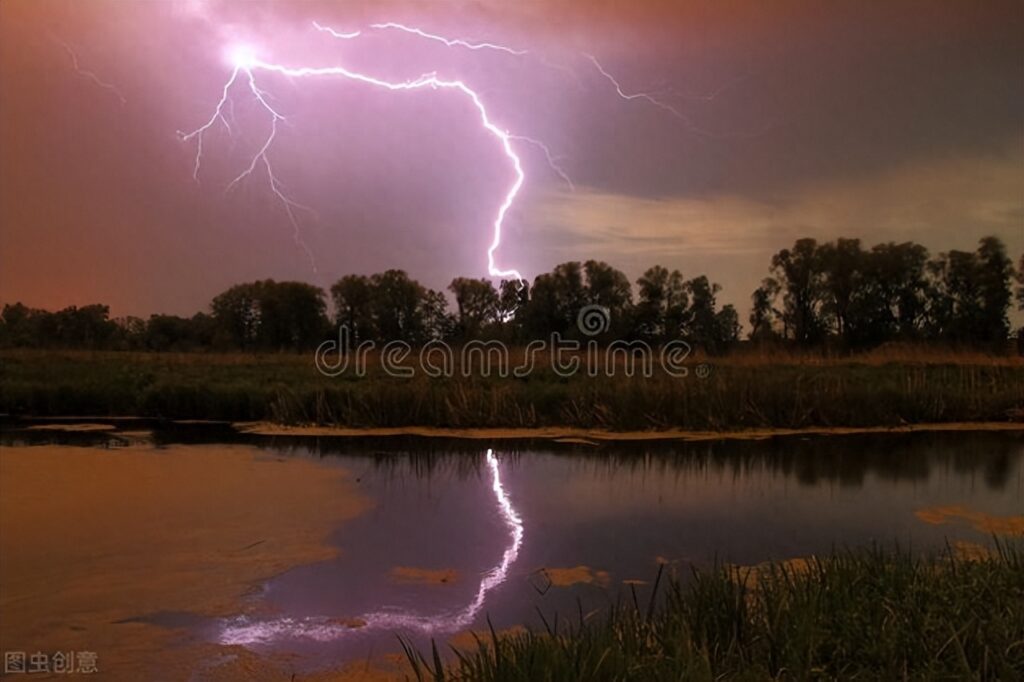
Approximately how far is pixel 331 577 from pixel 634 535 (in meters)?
2.45

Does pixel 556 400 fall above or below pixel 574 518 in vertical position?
above

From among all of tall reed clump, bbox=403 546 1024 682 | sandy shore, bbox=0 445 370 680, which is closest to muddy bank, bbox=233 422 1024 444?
sandy shore, bbox=0 445 370 680

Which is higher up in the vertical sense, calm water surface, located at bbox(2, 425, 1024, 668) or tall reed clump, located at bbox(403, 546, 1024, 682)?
tall reed clump, located at bbox(403, 546, 1024, 682)

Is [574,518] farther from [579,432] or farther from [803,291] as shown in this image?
[803,291]

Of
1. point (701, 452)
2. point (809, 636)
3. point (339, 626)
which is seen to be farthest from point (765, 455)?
point (809, 636)

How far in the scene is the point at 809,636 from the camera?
11.3 feet

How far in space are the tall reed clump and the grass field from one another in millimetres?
8282

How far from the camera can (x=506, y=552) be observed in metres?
6.21

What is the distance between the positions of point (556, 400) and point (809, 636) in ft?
32.5

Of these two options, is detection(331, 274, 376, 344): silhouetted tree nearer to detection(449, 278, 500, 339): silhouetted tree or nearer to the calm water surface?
detection(449, 278, 500, 339): silhouetted tree

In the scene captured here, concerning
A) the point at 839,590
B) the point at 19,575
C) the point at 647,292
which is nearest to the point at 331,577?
the point at 19,575

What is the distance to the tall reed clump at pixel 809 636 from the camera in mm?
3162

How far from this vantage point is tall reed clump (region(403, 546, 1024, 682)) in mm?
3162

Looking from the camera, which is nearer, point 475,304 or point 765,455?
point 765,455
